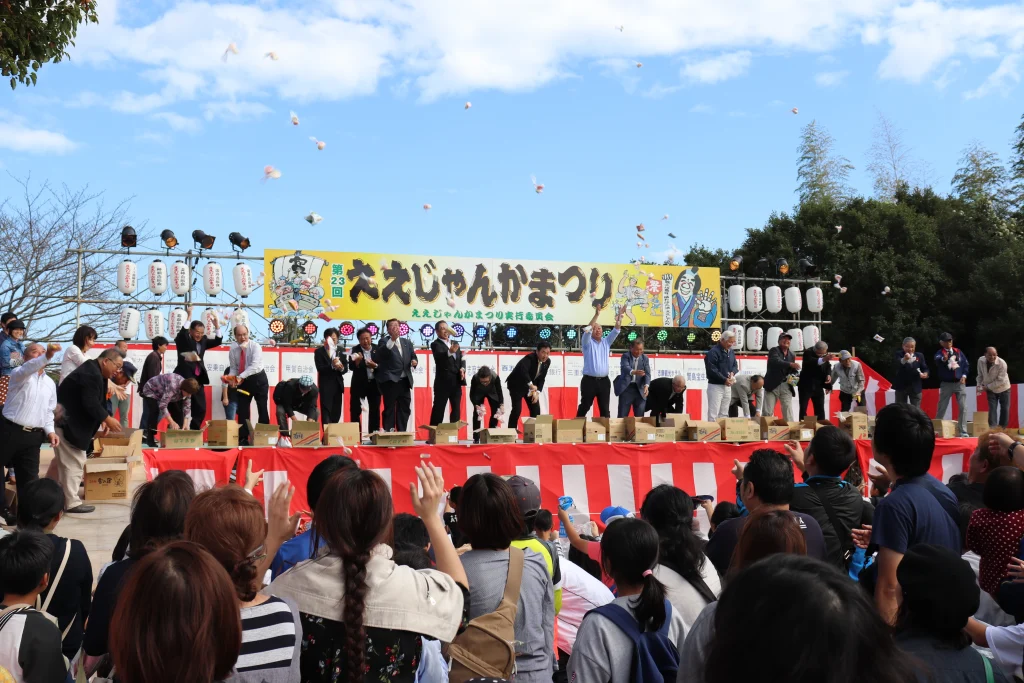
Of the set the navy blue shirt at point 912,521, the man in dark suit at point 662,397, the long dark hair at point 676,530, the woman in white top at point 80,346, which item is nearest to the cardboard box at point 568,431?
the man in dark suit at point 662,397

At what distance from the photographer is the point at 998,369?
44.0ft

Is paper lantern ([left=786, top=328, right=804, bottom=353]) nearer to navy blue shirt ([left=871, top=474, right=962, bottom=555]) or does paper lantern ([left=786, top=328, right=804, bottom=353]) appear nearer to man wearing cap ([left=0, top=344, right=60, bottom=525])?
man wearing cap ([left=0, top=344, right=60, bottom=525])

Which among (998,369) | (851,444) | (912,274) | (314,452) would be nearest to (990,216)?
(912,274)

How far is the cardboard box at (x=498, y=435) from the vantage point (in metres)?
9.98

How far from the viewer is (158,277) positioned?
1535cm

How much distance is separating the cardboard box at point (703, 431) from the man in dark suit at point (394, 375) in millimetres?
3810

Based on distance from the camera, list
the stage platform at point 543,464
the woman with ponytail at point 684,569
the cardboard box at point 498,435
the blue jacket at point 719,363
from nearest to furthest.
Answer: the woman with ponytail at point 684,569
the stage platform at point 543,464
the cardboard box at point 498,435
the blue jacket at point 719,363

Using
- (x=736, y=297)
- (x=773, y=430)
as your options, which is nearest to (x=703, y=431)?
(x=773, y=430)

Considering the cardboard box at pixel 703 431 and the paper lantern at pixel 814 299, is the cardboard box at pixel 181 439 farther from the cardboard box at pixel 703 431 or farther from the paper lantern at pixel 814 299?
the paper lantern at pixel 814 299

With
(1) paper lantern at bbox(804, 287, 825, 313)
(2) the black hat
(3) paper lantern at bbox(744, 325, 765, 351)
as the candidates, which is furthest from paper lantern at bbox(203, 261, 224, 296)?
(2) the black hat

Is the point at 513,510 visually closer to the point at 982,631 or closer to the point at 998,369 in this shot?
the point at 982,631

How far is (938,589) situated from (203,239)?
1534cm

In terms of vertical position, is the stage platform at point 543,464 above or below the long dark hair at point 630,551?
below

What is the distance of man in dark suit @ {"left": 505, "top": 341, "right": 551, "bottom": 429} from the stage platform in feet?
7.32
